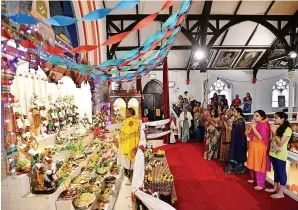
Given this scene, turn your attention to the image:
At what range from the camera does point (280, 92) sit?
573 inches

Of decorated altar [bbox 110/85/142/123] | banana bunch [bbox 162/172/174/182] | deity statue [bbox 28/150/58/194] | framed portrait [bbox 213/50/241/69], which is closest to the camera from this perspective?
deity statue [bbox 28/150/58/194]

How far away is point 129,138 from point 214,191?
6.36 feet

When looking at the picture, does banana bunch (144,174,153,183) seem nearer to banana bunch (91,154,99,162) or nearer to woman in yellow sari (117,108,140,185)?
woman in yellow sari (117,108,140,185)

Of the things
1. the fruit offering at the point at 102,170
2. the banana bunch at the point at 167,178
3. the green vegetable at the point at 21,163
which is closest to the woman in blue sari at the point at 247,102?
the banana bunch at the point at 167,178

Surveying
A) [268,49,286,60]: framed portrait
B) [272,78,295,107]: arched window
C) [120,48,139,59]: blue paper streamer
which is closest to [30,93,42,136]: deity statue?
[120,48,139,59]: blue paper streamer

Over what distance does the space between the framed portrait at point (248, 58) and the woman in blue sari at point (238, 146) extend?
8.86 metres

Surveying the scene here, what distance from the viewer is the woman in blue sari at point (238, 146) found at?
186 inches

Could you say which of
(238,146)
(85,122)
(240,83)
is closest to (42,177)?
(85,122)

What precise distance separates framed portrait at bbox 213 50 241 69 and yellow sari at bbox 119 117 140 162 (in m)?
9.35

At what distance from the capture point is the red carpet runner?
360cm

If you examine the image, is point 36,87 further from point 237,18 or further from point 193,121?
point 237,18

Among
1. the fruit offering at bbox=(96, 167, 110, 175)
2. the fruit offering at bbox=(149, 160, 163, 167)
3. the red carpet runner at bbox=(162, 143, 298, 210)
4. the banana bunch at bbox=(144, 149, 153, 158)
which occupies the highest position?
the banana bunch at bbox=(144, 149, 153, 158)

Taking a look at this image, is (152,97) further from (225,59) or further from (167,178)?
(167,178)

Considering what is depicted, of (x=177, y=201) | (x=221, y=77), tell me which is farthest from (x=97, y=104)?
(x=221, y=77)
